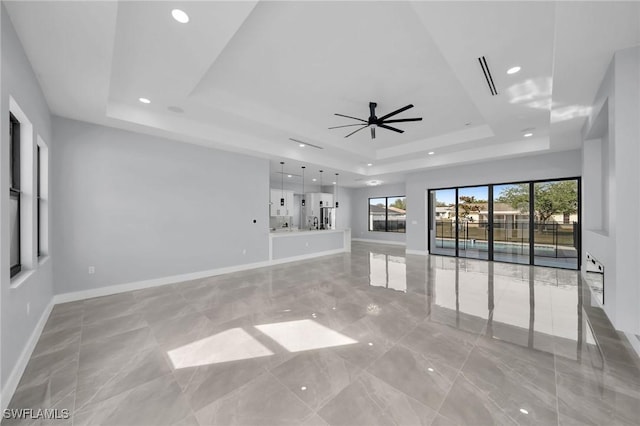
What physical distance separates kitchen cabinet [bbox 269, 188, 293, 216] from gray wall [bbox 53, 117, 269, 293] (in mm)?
1745

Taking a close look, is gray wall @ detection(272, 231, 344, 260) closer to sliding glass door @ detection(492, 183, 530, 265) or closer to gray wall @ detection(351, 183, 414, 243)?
gray wall @ detection(351, 183, 414, 243)

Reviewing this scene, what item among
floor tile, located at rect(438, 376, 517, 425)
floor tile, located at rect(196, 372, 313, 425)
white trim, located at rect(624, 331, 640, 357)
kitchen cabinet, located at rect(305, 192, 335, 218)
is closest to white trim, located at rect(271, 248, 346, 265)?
kitchen cabinet, located at rect(305, 192, 335, 218)

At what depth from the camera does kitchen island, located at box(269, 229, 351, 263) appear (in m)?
7.04

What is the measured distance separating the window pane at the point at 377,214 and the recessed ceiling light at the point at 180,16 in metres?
10.9

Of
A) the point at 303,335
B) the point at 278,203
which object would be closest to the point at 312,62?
the point at 303,335

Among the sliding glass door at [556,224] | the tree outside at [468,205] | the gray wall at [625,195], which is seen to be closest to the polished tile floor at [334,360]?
the gray wall at [625,195]

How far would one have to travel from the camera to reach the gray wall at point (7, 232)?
194cm

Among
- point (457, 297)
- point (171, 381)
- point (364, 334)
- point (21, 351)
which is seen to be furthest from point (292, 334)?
point (457, 297)

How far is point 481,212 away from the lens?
766cm

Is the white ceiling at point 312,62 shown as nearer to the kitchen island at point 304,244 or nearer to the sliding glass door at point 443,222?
the kitchen island at point 304,244

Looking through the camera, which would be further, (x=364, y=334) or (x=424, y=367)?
(x=364, y=334)

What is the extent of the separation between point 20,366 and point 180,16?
3435 mm

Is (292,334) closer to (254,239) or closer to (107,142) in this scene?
(254,239)

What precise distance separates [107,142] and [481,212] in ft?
30.9
